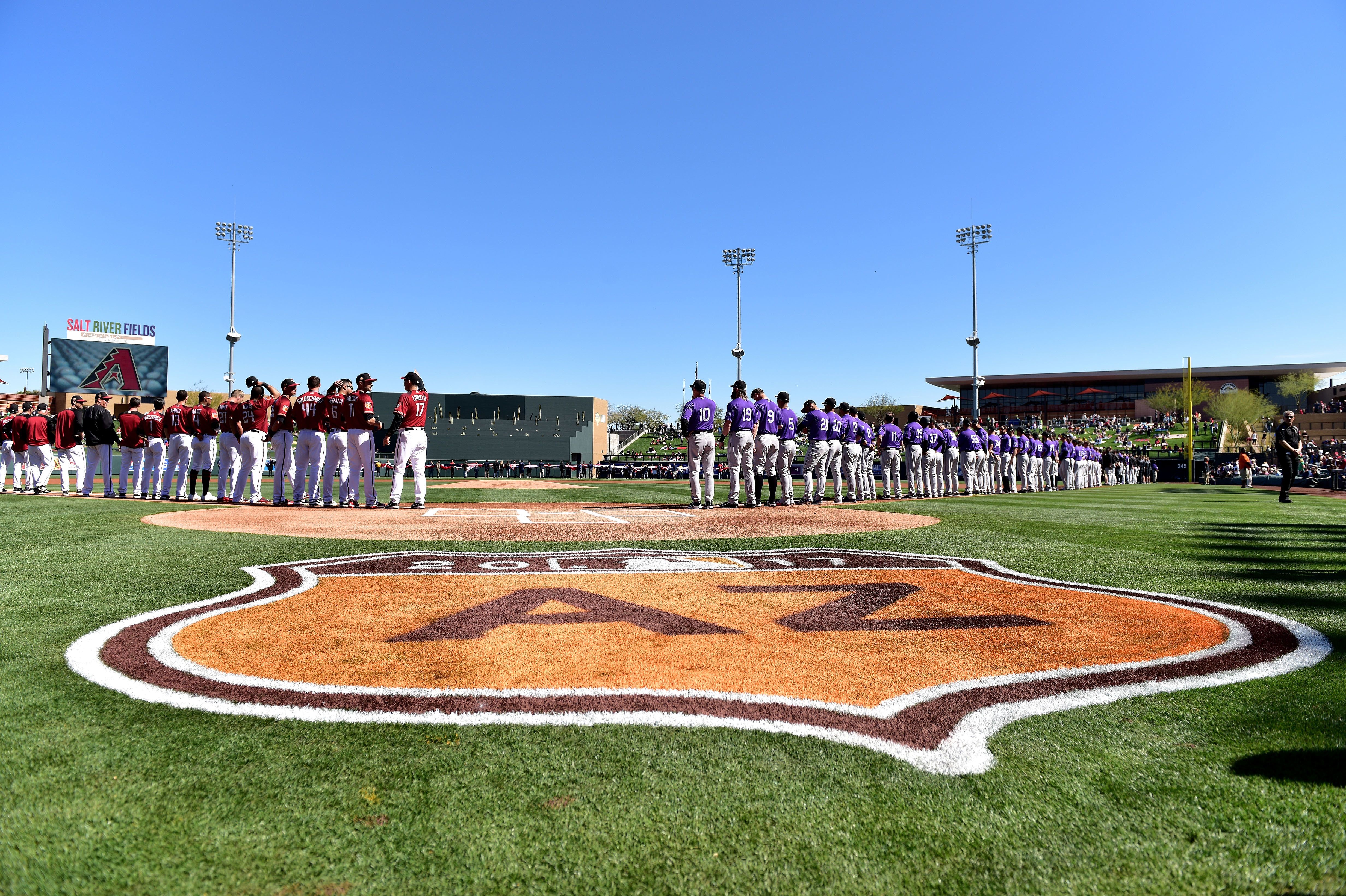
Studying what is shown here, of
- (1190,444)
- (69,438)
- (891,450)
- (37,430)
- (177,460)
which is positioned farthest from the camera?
(1190,444)

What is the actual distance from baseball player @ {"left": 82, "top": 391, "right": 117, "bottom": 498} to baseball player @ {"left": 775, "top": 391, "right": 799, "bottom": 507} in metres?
13.6

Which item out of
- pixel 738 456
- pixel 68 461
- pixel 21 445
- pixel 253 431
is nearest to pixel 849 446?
pixel 738 456

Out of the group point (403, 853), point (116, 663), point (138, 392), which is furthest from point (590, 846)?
point (138, 392)

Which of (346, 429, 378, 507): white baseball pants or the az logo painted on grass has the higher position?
(346, 429, 378, 507): white baseball pants

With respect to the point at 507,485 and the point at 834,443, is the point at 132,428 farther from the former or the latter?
the point at 834,443

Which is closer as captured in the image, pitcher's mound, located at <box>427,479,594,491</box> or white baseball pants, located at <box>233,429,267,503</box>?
white baseball pants, located at <box>233,429,267,503</box>

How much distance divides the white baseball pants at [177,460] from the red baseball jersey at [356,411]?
176 inches

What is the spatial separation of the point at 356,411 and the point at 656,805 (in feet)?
38.6

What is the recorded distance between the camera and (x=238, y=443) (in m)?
13.5

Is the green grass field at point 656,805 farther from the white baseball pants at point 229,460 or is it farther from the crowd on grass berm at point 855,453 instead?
the white baseball pants at point 229,460

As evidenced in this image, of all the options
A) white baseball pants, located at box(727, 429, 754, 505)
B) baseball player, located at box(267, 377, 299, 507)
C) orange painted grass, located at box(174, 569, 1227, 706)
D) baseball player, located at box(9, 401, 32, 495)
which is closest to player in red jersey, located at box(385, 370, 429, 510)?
baseball player, located at box(267, 377, 299, 507)

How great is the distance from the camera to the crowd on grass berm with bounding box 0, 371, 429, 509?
12.2m

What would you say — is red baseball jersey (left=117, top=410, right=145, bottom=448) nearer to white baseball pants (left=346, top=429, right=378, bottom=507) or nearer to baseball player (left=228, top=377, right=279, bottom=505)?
baseball player (left=228, top=377, right=279, bottom=505)

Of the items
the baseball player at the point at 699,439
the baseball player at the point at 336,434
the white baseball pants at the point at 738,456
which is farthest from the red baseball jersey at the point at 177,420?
A: the white baseball pants at the point at 738,456
